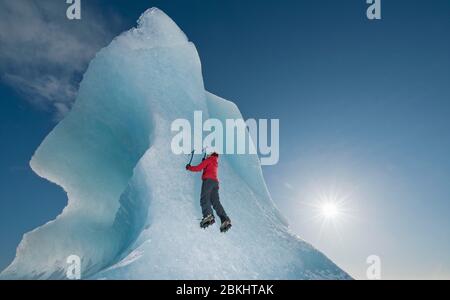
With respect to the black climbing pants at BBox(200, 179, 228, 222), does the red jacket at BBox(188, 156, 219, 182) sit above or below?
above

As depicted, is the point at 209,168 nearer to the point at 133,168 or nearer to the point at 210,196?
the point at 210,196

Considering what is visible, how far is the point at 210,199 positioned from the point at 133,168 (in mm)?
4258

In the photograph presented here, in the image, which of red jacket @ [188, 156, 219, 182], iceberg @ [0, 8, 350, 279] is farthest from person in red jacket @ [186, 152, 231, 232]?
iceberg @ [0, 8, 350, 279]

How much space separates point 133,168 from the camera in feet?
37.1

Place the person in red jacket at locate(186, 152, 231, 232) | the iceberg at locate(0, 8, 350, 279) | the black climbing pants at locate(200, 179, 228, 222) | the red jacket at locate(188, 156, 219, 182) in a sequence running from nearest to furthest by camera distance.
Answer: the person in red jacket at locate(186, 152, 231, 232)
the black climbing pants at locate(200, 179, 228, 222)
the red jacket at locate(188, 156, 219, 182)
the iceberg at locate(0, 8, 350, 279)

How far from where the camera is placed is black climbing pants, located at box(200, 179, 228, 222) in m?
7.64

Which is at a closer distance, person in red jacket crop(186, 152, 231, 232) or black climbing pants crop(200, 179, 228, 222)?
person in red jacket crop(186, 152, 231, 232)

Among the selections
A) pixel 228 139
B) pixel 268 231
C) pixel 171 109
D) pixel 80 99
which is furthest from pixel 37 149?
pixel 268 231

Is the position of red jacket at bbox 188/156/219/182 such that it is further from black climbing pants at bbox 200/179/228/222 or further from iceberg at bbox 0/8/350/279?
iceberg at bbox 0/8/350/279

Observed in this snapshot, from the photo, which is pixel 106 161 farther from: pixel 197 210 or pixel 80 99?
pixel 197 210

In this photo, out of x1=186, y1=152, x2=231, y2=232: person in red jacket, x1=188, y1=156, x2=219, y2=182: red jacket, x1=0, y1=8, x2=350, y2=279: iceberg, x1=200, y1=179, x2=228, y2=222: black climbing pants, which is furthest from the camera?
x1=0, y1=8, x2=350, y2=279: iceberg

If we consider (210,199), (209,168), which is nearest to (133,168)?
(209,168)

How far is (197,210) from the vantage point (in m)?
8.48
